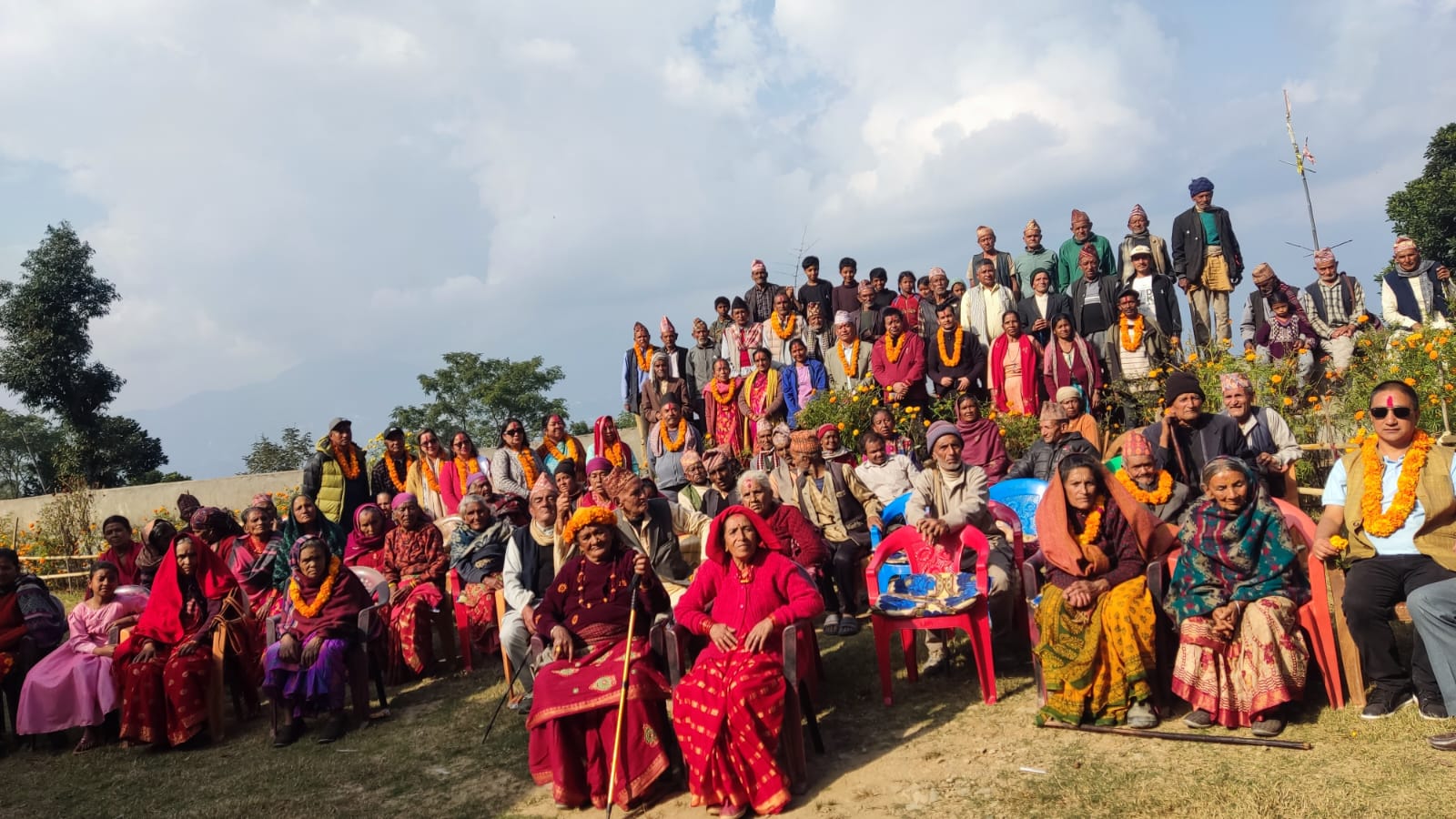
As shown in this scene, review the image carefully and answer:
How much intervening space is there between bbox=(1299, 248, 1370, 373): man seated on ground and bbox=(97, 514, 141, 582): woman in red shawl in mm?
9806

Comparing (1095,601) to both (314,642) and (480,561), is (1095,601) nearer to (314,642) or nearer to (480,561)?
(480,561)

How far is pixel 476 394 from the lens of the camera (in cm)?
2930

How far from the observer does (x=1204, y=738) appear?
443cm

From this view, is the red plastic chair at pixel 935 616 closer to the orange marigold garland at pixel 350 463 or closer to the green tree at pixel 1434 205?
the orange marigold garland at pixel 350 463

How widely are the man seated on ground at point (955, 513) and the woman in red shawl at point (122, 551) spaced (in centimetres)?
571

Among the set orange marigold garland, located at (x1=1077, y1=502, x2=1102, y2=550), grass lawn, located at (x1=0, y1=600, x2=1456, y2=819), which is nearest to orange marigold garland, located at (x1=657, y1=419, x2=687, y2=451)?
grass lawn, located at (x1=0, y1=600, x2=1456, y2=819)

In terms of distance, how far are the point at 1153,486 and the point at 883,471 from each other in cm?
204

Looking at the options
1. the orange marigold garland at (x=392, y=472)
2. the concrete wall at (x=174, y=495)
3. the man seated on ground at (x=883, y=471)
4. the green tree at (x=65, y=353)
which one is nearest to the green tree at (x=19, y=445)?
the green tree at (x=65, y=353)

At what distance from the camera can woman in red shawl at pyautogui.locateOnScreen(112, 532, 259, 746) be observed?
240 inches

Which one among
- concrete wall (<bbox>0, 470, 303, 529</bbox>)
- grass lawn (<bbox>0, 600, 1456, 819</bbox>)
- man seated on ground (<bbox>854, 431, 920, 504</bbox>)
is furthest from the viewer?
concrete wall (<bbox>0, 470, 303, 529</bbox>)

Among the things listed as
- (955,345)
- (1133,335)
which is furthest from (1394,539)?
(955,345)

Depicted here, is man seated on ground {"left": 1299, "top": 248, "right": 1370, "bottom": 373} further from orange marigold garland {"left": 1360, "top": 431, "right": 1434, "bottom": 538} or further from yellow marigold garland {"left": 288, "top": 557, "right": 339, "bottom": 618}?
yellow marigold garland {"left": 288, "top": 557, "right": 339, "bottom": 618}

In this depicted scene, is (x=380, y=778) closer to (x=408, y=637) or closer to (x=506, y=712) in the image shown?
(x=506, y=712)

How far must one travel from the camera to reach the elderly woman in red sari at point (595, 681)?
4574mm
